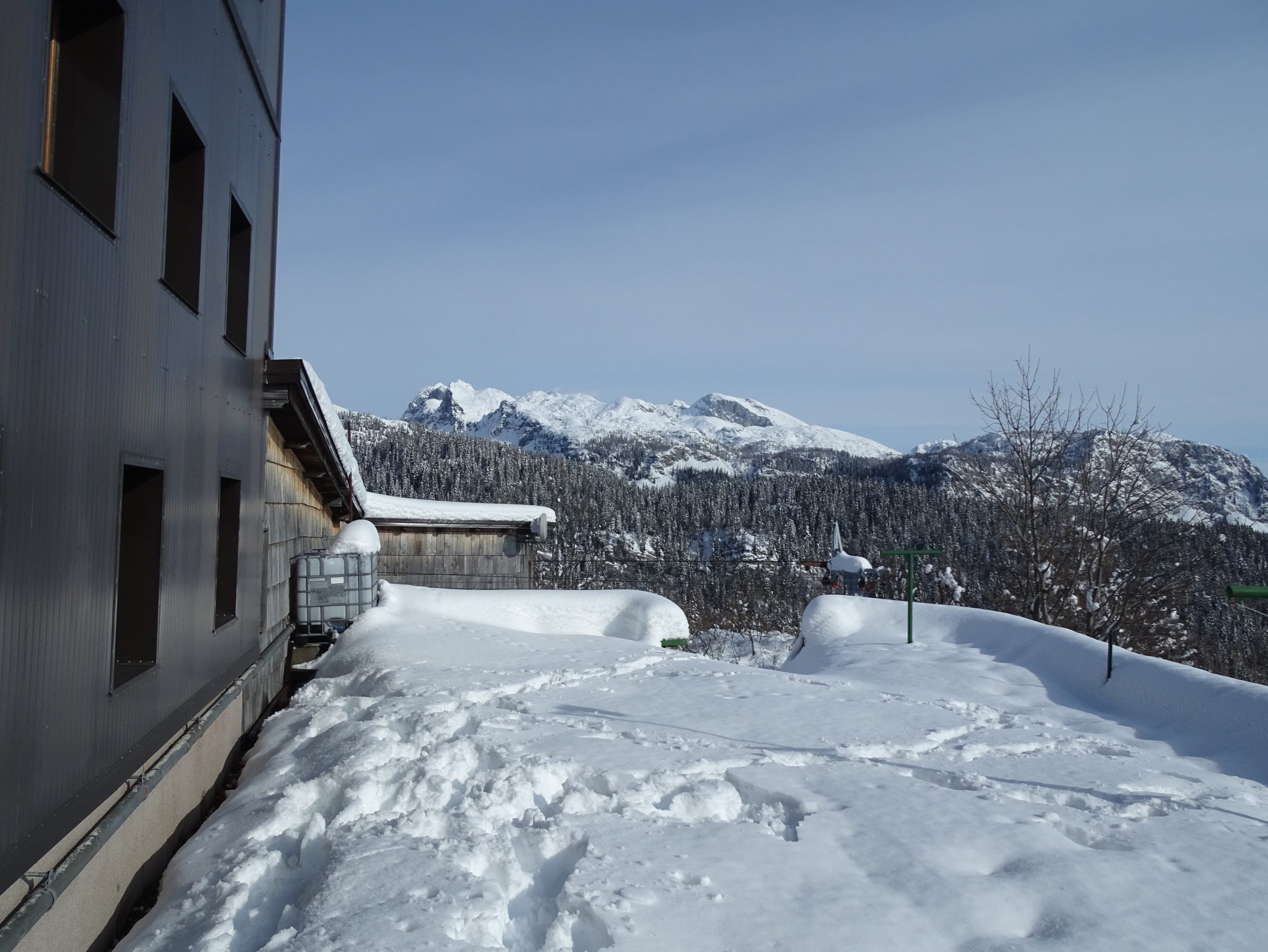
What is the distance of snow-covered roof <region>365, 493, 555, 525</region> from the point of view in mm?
13461

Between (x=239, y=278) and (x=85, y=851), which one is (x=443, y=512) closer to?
(x=239, y=278)

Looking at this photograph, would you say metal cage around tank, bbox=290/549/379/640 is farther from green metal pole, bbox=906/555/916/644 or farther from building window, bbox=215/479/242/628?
green metal pole, bbox=906/555/916/644

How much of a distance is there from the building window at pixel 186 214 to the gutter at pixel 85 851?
2.61 m

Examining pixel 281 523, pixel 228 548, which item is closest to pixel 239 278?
pixel 228 548

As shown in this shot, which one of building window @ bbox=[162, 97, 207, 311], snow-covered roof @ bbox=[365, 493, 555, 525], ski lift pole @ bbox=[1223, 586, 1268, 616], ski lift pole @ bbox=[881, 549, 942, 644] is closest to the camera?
ski lift pole @ bbox=[1223, 586, 1268, 616]

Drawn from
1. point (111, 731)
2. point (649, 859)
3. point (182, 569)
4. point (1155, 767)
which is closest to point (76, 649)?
point (111, 731)

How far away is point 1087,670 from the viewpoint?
26.3 ft

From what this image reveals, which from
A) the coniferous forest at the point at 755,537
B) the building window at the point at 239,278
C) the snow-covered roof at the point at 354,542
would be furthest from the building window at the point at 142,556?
the coniferous forest at the point at 755,537

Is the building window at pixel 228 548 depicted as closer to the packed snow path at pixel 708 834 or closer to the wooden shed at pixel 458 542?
the packed snow path at pixel 708 834

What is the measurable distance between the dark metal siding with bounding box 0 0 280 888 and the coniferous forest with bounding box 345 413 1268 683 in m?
17.6

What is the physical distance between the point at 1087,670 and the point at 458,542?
403 inches

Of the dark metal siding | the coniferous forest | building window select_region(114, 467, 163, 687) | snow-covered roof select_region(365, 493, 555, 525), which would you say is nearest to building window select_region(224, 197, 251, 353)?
the dark metal siding

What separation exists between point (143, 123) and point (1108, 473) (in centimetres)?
1863

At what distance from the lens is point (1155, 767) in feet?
16.6
